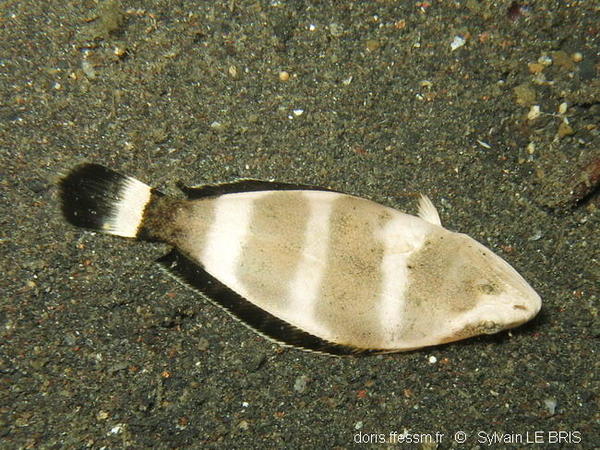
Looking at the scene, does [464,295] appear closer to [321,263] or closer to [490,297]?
[490,297]

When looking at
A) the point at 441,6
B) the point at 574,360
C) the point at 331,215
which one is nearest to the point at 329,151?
the point at 331,215

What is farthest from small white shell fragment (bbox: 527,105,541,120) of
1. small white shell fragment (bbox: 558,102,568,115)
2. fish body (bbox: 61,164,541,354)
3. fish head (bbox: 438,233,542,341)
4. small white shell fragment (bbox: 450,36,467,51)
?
fish head (bbox: 438,233,542,341)

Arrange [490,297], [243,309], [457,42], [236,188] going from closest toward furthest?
[490,297]
[243,309]
[236,188]
[457,42]

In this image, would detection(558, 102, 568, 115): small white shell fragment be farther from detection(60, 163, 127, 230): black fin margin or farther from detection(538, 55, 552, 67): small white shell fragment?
detection(60, 163, 127, 230): black fin margin

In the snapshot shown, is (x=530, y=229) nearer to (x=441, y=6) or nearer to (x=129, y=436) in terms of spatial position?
(x=441, y=6)

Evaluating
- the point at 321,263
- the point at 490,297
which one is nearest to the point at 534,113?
the point at 490,297

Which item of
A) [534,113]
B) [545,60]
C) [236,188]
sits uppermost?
[545,60]
